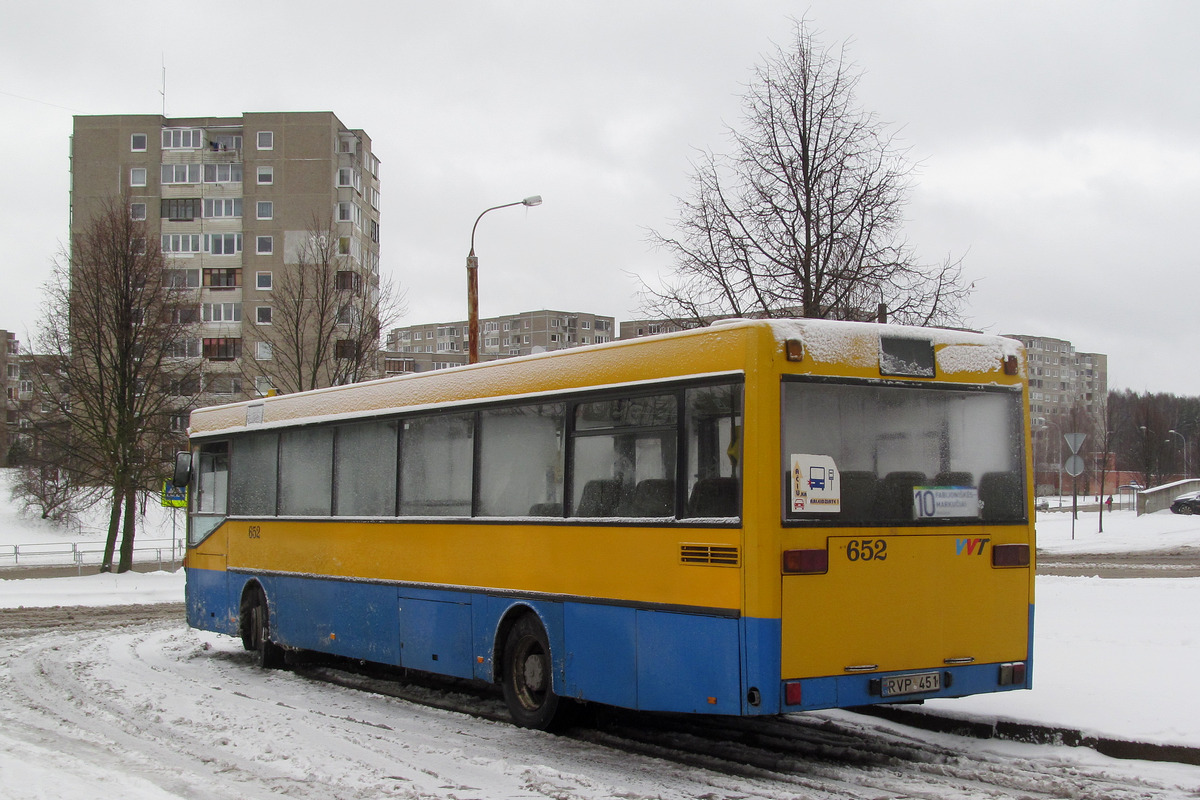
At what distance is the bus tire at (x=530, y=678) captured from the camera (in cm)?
930

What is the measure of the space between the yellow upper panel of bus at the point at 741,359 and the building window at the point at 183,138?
7193 centimetres

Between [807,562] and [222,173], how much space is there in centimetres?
7457

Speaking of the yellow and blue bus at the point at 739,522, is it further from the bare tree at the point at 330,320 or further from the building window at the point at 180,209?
the building window at the point at 180,209

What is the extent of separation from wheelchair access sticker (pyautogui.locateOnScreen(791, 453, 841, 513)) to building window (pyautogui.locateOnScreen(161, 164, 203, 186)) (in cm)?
7498

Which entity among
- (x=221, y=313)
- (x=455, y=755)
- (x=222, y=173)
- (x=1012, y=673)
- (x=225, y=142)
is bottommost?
(x=455, y=755)

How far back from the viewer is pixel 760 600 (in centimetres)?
734

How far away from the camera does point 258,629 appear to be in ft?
46.6

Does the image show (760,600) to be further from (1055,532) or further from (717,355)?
(1055,532)

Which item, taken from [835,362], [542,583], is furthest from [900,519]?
[542,583]

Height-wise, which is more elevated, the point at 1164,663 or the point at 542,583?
the point at 542,583

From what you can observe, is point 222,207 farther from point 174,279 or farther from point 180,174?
point 174,279

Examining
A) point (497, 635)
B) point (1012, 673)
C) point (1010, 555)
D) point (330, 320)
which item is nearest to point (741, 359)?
point (1010, 555)

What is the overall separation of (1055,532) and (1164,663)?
36273 millimetres

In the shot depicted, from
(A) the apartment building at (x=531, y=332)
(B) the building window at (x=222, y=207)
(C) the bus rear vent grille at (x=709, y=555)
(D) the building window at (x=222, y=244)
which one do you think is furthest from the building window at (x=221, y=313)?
(C) the bus rear vent grille at (x=709, y=555)
